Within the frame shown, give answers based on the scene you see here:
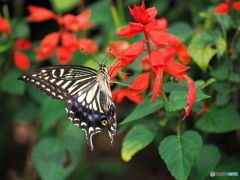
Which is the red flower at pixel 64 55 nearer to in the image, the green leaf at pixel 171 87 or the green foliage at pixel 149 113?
the green foliage at pixel 149 113

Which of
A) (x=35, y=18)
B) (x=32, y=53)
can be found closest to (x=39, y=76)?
(x=35, y=18)

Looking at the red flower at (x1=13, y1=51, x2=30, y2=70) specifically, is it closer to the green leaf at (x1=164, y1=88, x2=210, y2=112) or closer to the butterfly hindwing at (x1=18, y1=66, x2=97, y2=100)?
the butterfly hindwing at (x1=18, y1=66, x2=97, y2=100)

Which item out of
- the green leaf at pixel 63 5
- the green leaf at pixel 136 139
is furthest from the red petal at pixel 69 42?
the green leaf at pixel 136 139

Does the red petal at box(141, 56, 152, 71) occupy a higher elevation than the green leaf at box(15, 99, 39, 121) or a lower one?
higher

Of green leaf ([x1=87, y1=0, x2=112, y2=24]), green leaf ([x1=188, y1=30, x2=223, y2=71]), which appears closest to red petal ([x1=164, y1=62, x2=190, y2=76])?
green leaf ([x1=188, y1=30, x2=223, y2=71])

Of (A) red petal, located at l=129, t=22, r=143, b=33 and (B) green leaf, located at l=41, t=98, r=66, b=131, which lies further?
(B) green leaf, located at l=41, t=98, r=66, b=131

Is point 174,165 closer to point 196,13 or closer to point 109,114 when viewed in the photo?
point 109,114

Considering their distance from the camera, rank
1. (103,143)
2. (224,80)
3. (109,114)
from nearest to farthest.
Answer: (109,114) → (224,80) → (103,143)
